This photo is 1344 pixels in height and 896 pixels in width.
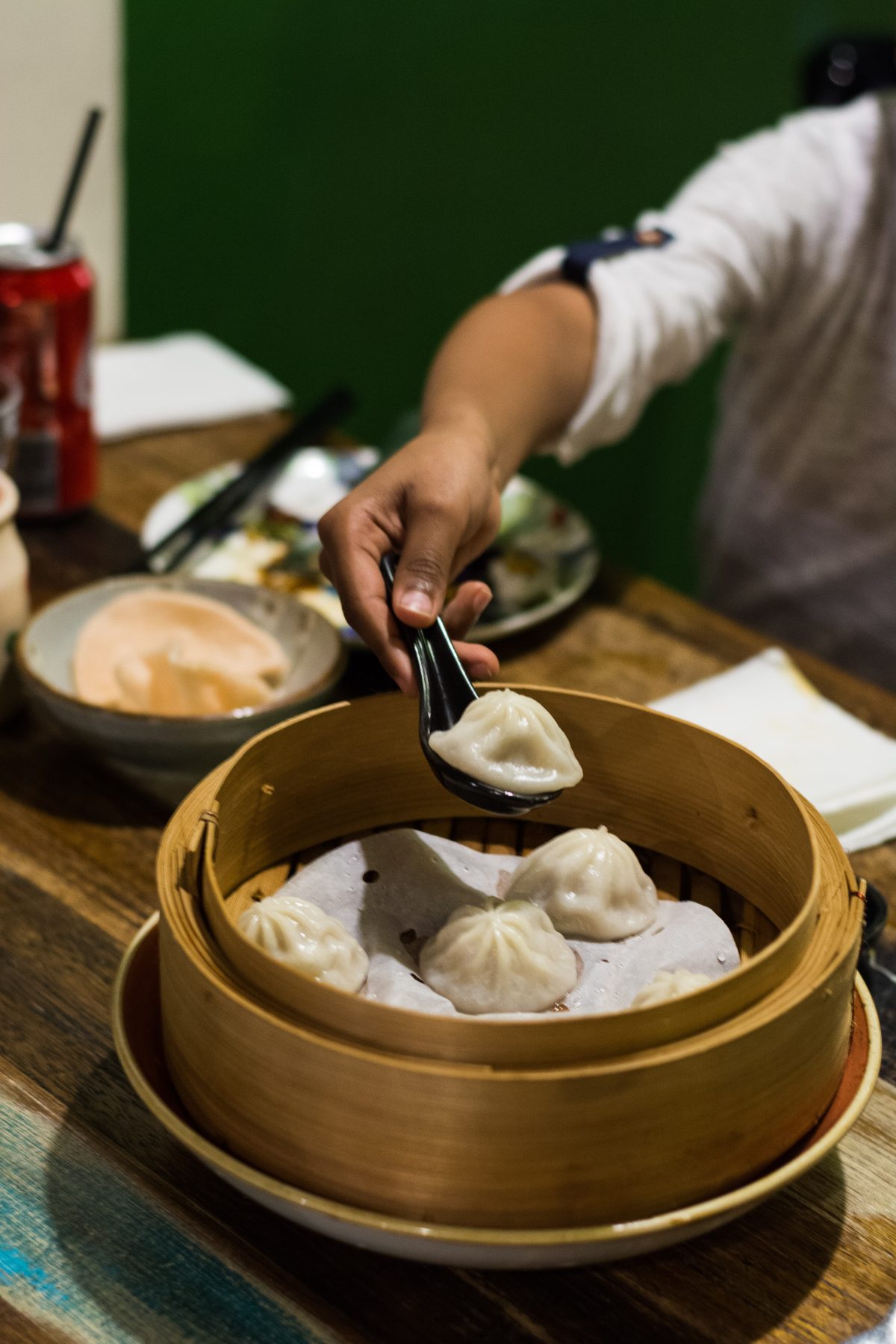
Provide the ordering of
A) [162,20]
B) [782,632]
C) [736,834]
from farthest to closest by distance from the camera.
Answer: [162,20]
[782,632]
[736,834]

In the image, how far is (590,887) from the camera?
90cm

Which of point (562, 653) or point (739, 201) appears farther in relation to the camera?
point (739, 201)

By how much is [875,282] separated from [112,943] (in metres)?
→ 1.49

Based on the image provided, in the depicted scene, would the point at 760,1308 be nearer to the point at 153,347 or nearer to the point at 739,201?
the point at 739,201

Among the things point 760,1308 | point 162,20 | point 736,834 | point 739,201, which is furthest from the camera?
point 162,20

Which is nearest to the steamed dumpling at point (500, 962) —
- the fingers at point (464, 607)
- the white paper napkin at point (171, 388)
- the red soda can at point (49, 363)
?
the fingers at point (464, 607)

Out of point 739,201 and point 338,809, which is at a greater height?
point 739,201

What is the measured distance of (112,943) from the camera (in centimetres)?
108

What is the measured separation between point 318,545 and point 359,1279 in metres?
1.09

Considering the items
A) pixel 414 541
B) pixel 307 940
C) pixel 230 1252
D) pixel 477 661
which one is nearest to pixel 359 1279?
pixel 230 1252

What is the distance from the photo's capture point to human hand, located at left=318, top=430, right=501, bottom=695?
101cm

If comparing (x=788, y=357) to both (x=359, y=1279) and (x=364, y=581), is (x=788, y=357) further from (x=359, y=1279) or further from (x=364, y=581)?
(x=359, y=1279)

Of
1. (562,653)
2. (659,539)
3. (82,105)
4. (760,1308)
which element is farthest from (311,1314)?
(659,539)

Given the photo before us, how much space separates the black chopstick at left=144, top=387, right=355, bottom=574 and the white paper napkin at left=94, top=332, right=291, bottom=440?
0.11 metres
